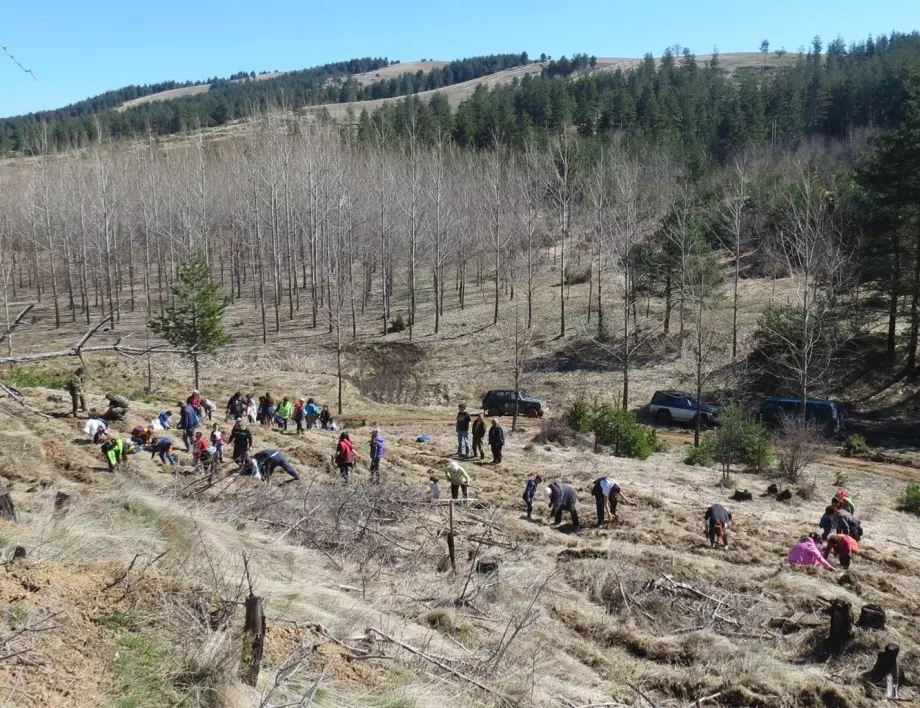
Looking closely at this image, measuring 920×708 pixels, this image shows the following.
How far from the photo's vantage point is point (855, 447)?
23.2m

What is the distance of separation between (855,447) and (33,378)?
26419mm

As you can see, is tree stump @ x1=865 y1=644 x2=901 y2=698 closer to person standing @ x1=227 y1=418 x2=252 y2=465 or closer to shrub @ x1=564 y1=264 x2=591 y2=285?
person standing @ x1=227 y1=418 x2=252 y2=465

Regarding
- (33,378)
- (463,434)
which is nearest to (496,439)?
(463,434)

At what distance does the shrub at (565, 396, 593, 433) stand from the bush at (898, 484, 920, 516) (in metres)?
8.32

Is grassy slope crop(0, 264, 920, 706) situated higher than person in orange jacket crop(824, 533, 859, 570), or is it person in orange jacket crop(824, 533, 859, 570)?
grassy slope crop(0, 264, 920, 706)

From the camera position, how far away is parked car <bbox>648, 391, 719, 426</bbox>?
27.0 metres

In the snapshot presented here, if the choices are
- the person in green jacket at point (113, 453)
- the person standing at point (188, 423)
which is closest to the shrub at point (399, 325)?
the person standing at point (188, 423)

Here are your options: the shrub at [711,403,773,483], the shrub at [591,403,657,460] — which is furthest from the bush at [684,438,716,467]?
the shrub at [591,403,657,460]

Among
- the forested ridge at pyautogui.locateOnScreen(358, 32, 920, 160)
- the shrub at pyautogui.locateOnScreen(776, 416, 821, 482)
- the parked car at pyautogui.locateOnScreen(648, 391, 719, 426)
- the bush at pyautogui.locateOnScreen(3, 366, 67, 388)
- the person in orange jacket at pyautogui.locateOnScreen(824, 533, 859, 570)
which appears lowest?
the parked car at pyautogui.locateOnScreen(648, 391, 719, 426)

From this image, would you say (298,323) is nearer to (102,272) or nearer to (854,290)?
(102,272)

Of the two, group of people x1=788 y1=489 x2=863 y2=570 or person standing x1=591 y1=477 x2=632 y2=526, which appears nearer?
group of people x1=788 y1=489 x2=863 y2=570

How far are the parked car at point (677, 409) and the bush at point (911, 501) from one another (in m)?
9.23

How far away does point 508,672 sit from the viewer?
6492mm

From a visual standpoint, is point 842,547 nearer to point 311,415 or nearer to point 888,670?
point 888,670
